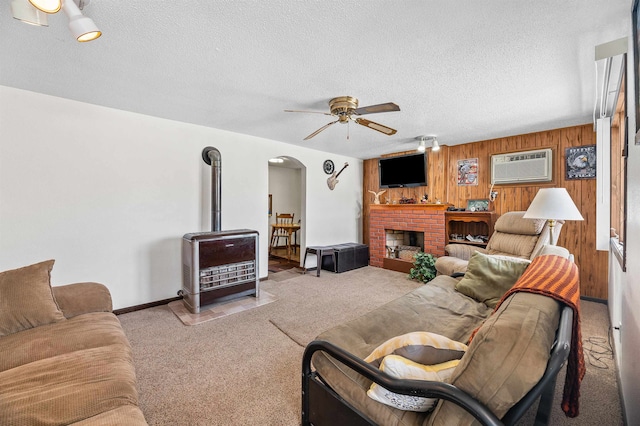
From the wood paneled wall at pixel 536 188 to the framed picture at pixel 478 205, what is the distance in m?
0.08

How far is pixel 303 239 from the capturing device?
499 centimetres

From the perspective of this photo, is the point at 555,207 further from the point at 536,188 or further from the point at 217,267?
the point at 217,267

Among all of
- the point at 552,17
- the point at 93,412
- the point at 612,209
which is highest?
the point at 552,17

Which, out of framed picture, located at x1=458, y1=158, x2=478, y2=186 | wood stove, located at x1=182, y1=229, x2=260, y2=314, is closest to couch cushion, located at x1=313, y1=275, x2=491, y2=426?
wood stove, located at x1=182, y1=229, x2=260, y2=314

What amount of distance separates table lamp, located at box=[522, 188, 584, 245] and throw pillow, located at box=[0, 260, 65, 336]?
397cm

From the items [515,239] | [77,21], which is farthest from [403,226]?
[77,21]

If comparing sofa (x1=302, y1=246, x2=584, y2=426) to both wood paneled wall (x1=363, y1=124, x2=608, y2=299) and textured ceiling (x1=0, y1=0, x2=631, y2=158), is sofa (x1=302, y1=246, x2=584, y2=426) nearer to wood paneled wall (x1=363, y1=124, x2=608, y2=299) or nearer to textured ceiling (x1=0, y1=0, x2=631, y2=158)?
textured ceiling (x1=0, y1=0, x2=631, y2=158)

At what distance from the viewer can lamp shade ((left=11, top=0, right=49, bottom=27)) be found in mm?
1271

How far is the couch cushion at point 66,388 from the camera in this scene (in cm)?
99

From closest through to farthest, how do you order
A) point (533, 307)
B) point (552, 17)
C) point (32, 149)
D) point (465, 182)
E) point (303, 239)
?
point (533, 307), point (552, 17), point (32, 149), point (465, 182), point (303, 239)

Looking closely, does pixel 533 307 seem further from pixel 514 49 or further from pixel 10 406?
pixel 10 406

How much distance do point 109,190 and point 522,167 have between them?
5378 mm

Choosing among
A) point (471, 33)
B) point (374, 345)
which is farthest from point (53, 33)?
point (374, 345)

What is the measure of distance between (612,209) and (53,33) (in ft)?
17.0
